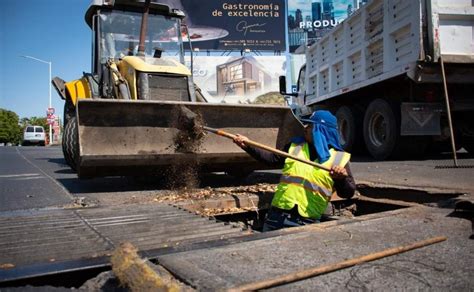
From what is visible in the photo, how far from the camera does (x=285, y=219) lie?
3.48 metres

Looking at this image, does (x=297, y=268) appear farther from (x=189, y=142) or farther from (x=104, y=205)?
(x=189, y=142)

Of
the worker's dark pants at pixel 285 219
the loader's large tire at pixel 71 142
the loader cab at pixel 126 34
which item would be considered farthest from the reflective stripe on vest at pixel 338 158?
the loader cab at pixel 126 34

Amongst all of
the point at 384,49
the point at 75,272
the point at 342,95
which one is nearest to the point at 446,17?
the point at 384,49

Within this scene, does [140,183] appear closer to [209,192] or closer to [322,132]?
[209,192]

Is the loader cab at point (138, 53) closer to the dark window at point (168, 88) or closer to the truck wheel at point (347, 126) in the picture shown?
the dark window at point (168, 88)

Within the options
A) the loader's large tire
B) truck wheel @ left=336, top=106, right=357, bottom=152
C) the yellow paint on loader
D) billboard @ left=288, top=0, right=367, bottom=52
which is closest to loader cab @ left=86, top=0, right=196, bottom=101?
the yellow paint on loader

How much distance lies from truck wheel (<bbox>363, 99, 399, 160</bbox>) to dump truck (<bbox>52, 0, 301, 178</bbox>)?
328 cm

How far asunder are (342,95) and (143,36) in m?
5.49

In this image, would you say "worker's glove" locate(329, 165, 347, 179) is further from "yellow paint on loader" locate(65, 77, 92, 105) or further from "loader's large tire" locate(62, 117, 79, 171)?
"yellow paint on loader" locate(65, 77, 92, 105)

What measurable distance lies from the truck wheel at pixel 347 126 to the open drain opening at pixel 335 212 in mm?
4892

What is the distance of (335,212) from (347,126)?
5.50 meters

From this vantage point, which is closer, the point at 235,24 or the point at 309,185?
the point at 309,185

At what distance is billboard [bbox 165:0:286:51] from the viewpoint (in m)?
31.8

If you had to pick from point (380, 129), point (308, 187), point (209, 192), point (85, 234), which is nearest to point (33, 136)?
point (380, 129)
